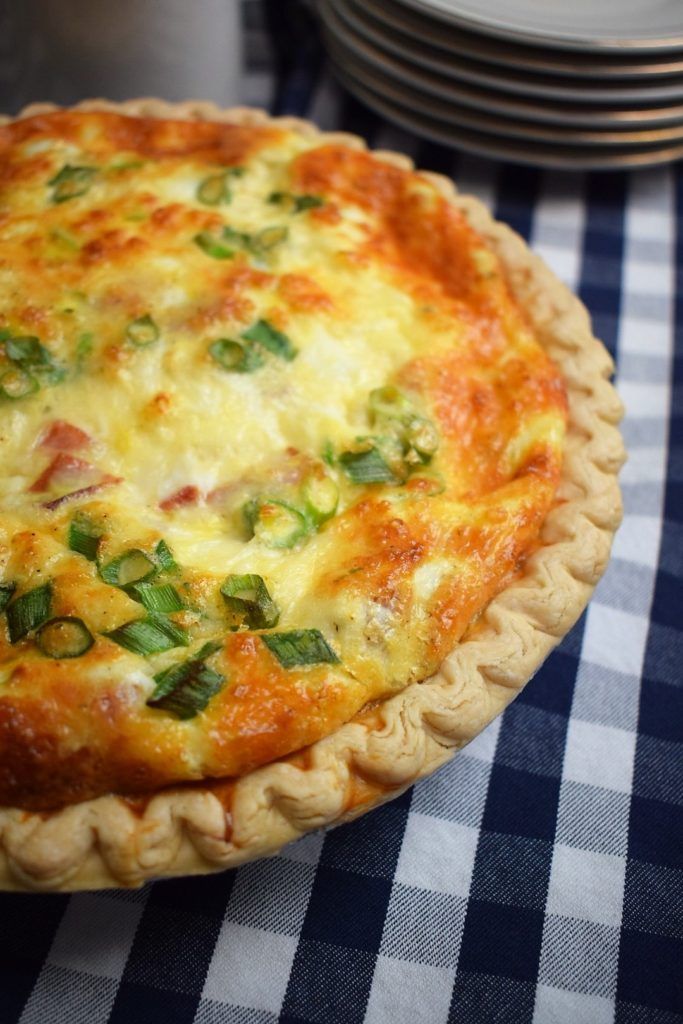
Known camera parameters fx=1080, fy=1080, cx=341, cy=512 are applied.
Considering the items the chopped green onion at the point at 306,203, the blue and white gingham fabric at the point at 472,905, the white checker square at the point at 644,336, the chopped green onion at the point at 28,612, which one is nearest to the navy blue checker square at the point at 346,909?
the blue and white gingham fabric at the point at 472,905

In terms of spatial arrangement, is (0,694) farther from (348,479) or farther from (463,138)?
(463,138)

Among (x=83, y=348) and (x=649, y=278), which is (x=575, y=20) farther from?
(x=83, y=348)

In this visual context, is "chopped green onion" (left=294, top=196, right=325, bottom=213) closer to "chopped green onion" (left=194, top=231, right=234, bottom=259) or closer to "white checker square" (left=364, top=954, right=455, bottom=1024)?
"chopped green onion" (left=194, top=231, right=234, bottom=259)

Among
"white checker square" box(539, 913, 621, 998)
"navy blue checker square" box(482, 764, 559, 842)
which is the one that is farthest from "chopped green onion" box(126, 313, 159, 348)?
"white checker square" box(539, 913, 621, 998)

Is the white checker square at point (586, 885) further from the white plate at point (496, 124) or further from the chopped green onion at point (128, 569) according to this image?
the white plate at point (496, 124)

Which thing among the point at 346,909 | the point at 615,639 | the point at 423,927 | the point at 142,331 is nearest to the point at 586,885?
the point at 423,927
